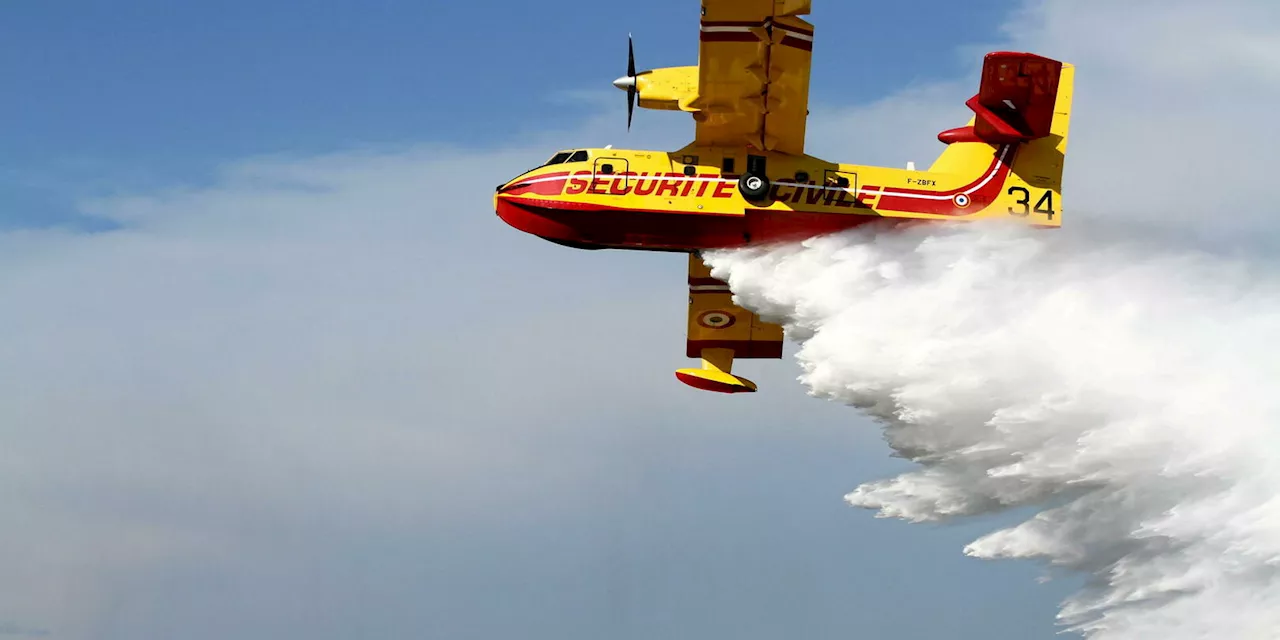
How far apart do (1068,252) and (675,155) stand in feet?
21.2

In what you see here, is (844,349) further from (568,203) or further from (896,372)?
(568,203)

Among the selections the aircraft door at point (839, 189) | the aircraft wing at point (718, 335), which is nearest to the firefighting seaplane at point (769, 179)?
the aircraft door at point (839, 189)

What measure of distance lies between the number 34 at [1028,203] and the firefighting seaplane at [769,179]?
0.02 m

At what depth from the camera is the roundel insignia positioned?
3103cm

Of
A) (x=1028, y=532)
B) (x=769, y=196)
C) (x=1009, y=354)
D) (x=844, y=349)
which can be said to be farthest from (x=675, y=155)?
(x=1028, y=532)

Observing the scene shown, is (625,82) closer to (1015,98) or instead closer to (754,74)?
(754,74)

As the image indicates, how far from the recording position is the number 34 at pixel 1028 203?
27.1 m

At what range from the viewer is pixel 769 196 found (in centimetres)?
2683

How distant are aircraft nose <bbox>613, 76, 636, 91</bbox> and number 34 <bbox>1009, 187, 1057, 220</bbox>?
634cm

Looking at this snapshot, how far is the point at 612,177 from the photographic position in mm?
27156

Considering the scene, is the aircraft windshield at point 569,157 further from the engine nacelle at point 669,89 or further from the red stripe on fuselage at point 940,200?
the red stripe on fuselage at point 940,200

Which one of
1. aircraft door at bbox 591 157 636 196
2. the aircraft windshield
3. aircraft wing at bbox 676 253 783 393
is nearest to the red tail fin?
aircraft door at bbox 591 157 636 196

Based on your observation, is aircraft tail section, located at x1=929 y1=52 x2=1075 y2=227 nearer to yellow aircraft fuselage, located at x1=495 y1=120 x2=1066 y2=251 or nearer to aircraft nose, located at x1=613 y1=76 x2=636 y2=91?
yellow aircraft fuselage, located at x1=495 y1=120 x2=1066 y2=251

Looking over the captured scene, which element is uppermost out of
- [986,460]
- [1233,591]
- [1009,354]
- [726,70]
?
[726,70]
